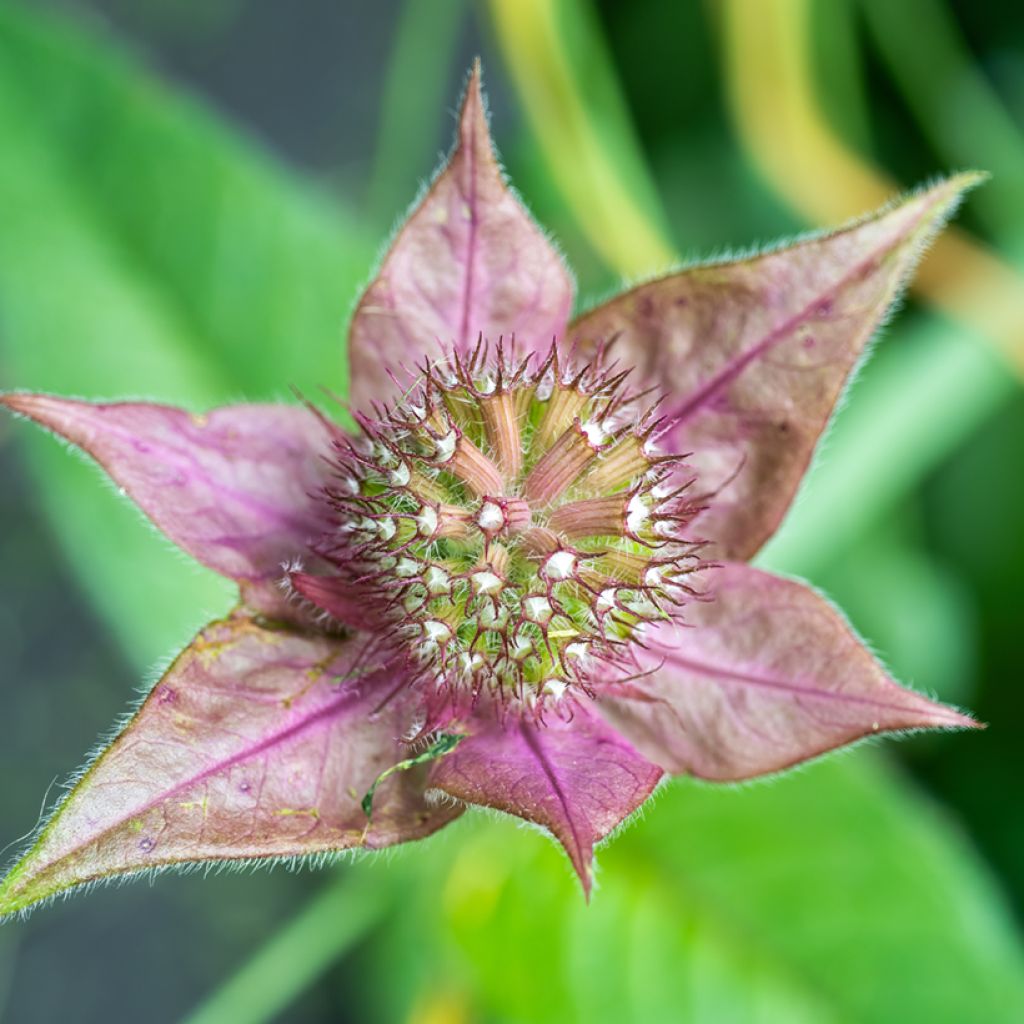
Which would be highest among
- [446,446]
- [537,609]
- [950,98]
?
[446,446]

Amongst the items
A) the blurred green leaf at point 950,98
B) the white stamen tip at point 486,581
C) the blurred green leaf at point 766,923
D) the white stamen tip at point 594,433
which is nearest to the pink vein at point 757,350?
the white stamen tip at point 594,433

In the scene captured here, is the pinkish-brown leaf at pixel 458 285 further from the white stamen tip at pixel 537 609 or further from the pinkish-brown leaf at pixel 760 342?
the white stamen tip at pixel 537 609

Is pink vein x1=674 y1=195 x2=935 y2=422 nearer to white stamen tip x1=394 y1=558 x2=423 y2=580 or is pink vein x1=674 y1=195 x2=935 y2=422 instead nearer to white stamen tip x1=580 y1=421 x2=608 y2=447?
white stamen tip x1=580 y1=421 x2=608 y2=447

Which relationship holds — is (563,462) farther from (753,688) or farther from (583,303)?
(583,303)

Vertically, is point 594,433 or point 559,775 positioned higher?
point 594,433

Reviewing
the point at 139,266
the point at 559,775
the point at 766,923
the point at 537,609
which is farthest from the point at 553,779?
the point at 139,266

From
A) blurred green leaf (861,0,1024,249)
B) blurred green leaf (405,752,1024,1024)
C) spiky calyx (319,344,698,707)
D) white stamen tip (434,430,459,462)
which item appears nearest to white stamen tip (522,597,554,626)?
A: spiky calyx (319,344,698,707)
